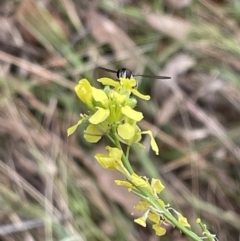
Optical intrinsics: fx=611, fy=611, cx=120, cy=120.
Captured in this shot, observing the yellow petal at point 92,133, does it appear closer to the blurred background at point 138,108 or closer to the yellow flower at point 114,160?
the yellow flower at point 114,160

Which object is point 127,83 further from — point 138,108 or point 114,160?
point 138,108

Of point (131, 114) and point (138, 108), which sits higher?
point (131, 114)

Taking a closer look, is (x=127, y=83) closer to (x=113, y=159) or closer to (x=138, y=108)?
(x=113, y=159)

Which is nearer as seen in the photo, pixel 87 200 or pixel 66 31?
pixel 87 200

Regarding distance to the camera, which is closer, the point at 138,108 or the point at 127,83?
the point at 127,83

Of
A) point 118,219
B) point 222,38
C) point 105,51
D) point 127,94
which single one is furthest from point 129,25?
point 127,94

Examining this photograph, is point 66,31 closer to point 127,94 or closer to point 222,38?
point 222,38

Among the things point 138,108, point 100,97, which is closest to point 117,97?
point 100,97
